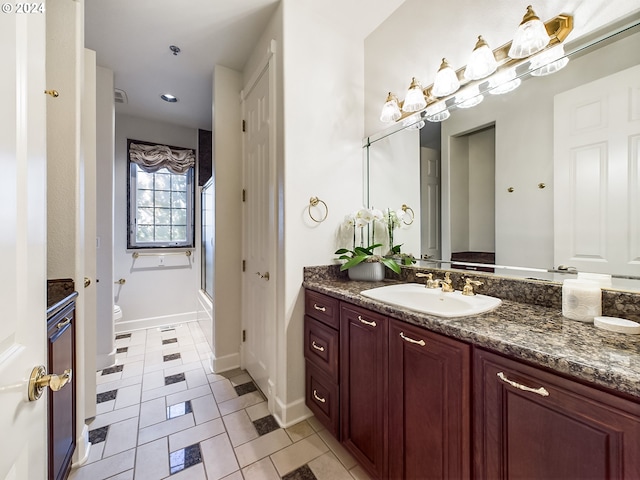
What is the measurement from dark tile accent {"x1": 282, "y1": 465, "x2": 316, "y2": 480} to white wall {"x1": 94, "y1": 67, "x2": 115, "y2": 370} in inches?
77.4

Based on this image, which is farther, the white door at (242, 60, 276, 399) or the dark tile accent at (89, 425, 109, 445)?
the white door at (242, 60, 276, 399)

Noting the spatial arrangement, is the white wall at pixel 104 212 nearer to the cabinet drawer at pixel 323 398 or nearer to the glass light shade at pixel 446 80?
the cabinet drawer at pixel 323 398

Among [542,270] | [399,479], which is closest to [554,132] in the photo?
[542,270]

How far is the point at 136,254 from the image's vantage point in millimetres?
3215

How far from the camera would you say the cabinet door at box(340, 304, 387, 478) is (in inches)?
44.3

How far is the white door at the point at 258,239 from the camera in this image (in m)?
1.79

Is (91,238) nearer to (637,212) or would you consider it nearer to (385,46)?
(385,46)

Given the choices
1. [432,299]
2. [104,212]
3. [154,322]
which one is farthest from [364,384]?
[154,322]

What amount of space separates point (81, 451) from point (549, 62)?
2811 mm

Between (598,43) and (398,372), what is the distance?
1419mm

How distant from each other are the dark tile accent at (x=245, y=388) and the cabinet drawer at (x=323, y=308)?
88cm

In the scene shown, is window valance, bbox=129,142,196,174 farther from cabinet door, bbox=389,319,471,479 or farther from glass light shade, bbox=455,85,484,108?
cabinet door, bbox=389,319,471,479

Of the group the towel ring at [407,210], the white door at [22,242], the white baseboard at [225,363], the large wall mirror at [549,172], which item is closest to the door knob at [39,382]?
the white door at [22,242]

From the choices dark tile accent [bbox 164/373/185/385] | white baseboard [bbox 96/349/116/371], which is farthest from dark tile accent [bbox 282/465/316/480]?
white baseboard [bbox 96/349/116/371]
